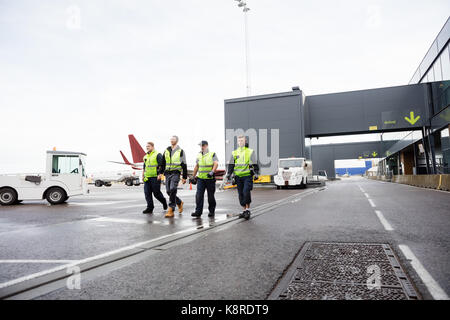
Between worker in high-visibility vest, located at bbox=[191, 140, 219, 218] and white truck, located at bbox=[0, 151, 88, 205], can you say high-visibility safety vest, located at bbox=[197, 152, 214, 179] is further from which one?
white truck, located at bbox=[0, 151, 88, 205]

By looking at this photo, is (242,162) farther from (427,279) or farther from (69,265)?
(427,279)

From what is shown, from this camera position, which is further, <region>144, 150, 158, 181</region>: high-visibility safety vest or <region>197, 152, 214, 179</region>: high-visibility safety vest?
<region>144, 150, 158, 181</region>: high-visibility safety vest

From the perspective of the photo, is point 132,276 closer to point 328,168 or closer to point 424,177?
point 424,177

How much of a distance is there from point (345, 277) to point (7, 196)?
12.8m

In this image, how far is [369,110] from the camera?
2620cm

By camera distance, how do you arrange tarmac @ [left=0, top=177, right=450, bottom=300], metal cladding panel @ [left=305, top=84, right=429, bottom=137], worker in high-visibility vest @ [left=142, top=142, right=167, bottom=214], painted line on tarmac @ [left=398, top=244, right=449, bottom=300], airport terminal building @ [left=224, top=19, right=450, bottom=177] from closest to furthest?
painted line on tarmac @ [left=398, top=244, right=449, bottom=300], tarmac @ [left=0, top=177, right=450, bottom=300], worker in high-visibility vest @ [left=142, top=142, right=167, bottom=214], airport terminal building @ [left=224, top=19, right=450, bottom=177], metal cladding panel @ [left=305, top=84, right=429, bottom=137]

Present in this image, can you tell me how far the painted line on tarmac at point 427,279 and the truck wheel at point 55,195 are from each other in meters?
11.8

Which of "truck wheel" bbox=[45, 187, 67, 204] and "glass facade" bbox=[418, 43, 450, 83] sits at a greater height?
"glass facade" bbox=[418, 43, 450, 83]

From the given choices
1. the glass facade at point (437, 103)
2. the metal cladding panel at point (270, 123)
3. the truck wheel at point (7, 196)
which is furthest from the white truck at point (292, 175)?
the truck wheel at point (7, 196)

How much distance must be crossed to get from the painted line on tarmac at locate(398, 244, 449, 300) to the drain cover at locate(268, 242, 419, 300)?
0.43ft

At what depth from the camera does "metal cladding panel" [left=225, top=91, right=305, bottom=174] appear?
2689 centimetres

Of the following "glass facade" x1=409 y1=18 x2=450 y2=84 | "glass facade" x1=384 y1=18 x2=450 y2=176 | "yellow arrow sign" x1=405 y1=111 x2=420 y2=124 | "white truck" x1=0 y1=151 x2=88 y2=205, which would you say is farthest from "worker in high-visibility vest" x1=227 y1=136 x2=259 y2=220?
"yellow arrow sign" x1=405 y1=111 x2=420 y2=124

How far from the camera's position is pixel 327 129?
27.9 metres
